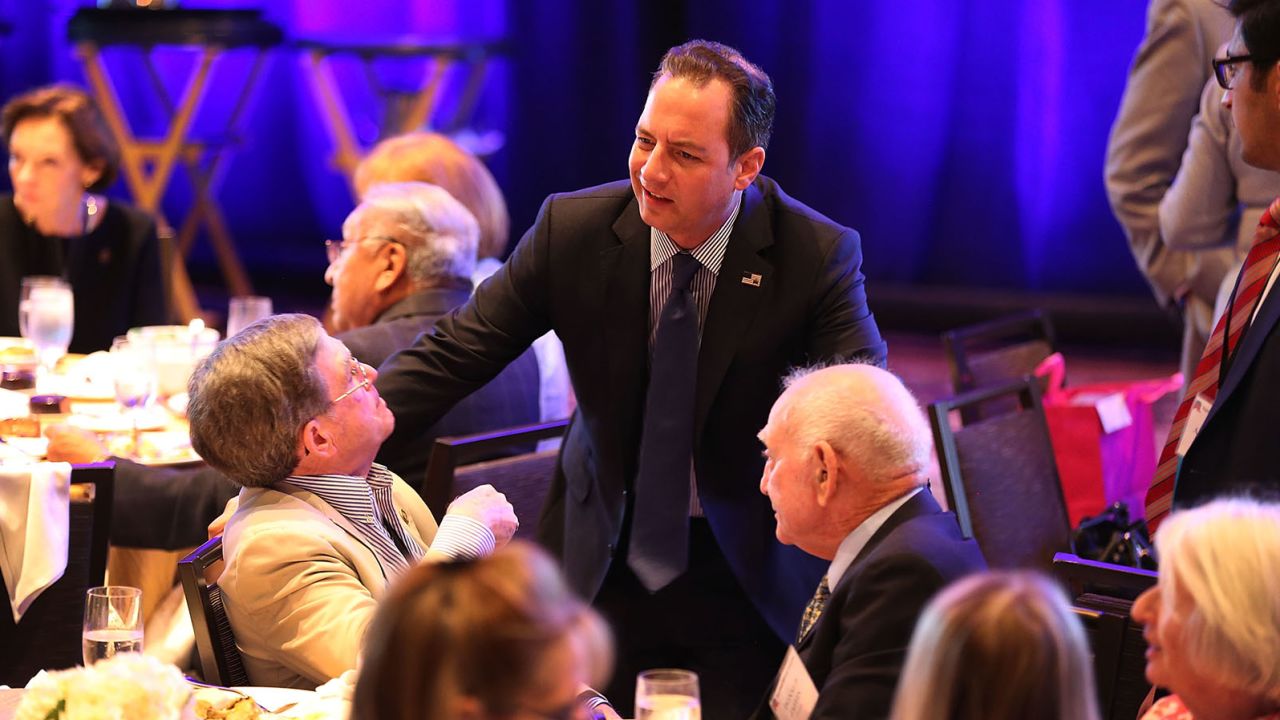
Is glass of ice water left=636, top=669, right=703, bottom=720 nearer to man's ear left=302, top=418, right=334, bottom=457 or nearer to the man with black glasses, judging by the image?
man's ear left=302, top=418, right=334, bottom=457

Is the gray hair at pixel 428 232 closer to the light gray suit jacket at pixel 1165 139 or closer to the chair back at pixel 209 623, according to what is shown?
the chair back at pixel 209 623

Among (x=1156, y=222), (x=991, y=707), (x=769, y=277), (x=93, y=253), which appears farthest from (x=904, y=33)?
(x=991, y=707)

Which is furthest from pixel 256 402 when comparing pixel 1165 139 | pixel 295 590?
pixel 1165 139

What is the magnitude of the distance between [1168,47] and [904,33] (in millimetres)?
3909

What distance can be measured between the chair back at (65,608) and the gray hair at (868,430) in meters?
1.35

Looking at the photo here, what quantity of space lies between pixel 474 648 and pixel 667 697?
679 mm

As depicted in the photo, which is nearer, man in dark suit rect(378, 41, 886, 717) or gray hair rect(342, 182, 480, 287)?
man in dark suit rect(378, 41, 886, 717)

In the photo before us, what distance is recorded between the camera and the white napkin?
9.13 ft

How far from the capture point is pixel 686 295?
2975mm

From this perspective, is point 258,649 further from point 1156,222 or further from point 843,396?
point 1156,222

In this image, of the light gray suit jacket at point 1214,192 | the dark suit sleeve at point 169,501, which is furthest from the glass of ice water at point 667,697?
the light gray suit jacket at point 1214,192

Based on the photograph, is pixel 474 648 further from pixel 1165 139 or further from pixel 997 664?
pixel 1165 139

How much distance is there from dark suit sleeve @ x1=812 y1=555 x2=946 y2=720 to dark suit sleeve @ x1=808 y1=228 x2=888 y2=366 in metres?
0.82

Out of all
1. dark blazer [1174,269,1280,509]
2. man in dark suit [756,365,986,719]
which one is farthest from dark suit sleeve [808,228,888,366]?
dark blazer [1174,269,1280,509]
